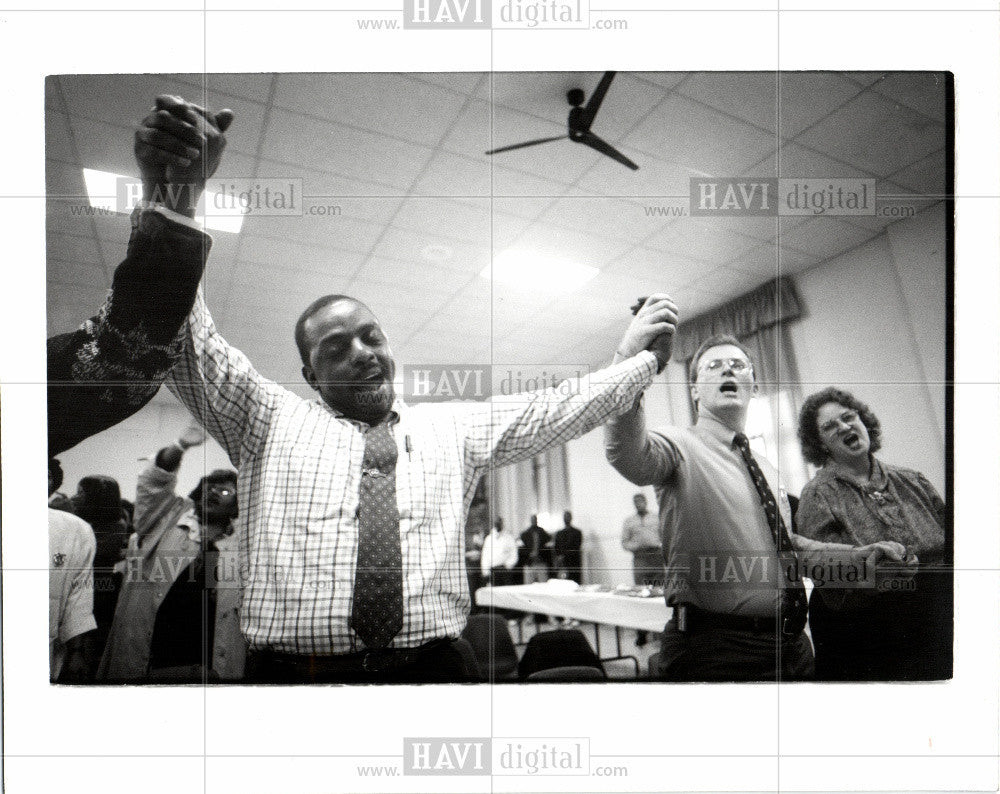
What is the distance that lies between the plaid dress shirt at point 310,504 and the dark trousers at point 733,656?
523mm

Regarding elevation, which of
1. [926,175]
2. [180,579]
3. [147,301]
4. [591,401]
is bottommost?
[180,579]

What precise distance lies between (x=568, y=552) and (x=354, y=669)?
0.58 metres

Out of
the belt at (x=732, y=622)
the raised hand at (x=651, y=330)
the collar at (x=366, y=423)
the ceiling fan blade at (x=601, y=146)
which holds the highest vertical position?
the ceiling fan blade at (x=601, y=146)

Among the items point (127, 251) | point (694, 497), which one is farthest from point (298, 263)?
point (694, 497)

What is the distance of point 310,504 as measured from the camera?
1819 mm

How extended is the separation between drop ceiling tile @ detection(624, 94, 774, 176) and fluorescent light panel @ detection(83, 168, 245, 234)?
96cm

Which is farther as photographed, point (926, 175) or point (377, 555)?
point (926, 175)

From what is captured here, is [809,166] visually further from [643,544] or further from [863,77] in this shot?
[643,544]

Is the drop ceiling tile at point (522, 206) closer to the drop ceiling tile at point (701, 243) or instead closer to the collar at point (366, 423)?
the drop ceiling tile at point (701, 243)

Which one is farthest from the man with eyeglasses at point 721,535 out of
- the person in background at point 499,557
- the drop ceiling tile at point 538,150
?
the drop ceiling tile at point 538,150

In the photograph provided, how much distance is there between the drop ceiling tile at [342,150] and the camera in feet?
6.01

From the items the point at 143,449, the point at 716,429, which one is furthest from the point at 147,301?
the point at 716,429

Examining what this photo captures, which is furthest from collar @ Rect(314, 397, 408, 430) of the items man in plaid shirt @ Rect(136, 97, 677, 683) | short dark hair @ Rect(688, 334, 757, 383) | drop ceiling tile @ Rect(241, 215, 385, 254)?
short dark hair @ Rect(688, 334, 757, 383)

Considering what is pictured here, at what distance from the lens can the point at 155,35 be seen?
1.88 metres
